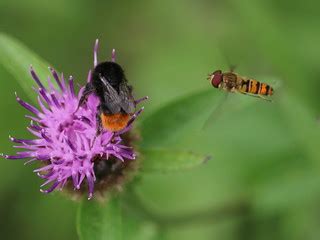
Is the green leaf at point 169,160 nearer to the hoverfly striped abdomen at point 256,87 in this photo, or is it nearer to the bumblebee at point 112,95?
the bumblebee at point 112,95

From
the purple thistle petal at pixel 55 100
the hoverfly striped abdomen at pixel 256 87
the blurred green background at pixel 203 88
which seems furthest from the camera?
the blurred green background at pixel 203 88

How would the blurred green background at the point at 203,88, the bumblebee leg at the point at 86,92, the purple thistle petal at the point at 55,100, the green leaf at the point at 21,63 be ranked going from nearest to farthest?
the bumblebee leg at the point at 86,92 < the purple thistle petal at the point at 55,100 < the green leaf at the point at 21,63 < the blurred green background at the point at 203,88

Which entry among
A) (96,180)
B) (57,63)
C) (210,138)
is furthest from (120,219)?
(57,63)

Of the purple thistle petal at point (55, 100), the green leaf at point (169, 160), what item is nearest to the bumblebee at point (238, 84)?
the green leaf at point (169, 160)

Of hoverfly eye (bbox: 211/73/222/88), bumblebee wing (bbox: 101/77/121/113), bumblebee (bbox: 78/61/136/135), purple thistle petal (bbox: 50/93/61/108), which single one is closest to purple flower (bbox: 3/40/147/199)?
purple thistle petal (bbox: 50/93/61/108)

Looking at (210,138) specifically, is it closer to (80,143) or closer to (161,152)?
(161,152)

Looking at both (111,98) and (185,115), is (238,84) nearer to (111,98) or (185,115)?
(185,115)

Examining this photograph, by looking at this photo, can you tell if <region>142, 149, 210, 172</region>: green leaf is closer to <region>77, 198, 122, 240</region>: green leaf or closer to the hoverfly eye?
<region>77, 198, 122, 240</region>: green leaf
